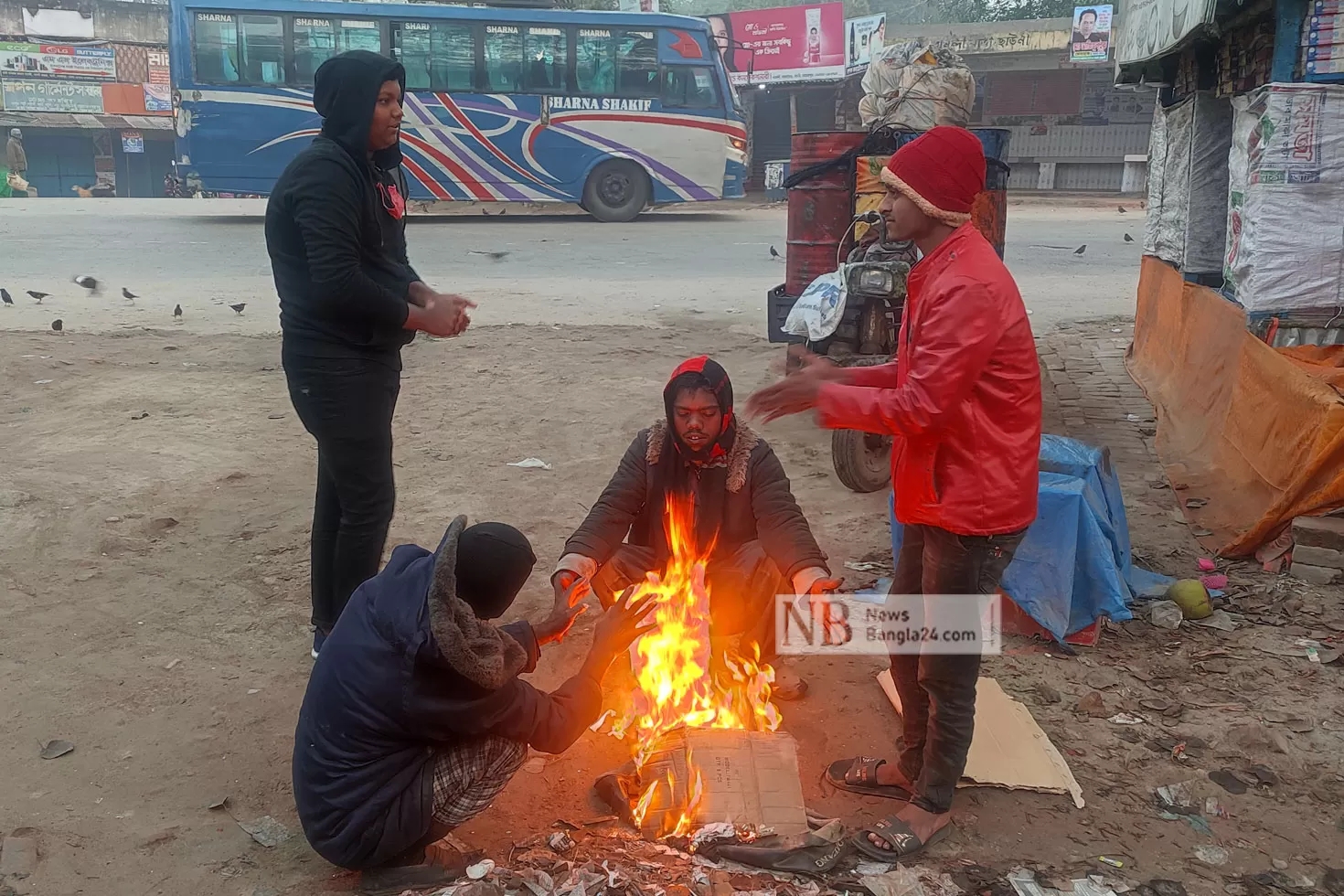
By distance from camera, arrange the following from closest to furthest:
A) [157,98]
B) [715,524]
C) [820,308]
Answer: [715,524], [820,308], [157,98]

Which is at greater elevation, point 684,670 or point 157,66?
point 157,66

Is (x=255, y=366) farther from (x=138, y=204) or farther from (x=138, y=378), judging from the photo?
(x=138, y=204)

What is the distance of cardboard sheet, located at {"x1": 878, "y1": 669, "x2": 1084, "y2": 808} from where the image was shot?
310 centimetres

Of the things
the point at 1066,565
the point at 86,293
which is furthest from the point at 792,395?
the point at 86,293

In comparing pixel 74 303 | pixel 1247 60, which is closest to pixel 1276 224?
pixel 1247 60

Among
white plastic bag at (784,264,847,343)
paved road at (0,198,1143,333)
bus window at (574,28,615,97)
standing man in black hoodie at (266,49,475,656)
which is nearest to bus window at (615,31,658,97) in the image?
bus window at (574,28,615,97)

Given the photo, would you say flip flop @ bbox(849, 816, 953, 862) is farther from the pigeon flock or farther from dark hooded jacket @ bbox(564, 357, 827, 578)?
the pigeon flock

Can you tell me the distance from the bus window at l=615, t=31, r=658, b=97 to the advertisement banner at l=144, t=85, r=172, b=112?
2056 centimetres

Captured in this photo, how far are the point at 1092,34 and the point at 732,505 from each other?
2755cm

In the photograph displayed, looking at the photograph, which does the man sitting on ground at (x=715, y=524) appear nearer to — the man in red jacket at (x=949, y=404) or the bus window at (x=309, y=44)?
the man in red jacket at (x=949, y=404)

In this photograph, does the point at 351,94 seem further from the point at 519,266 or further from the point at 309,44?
the point at 309,44

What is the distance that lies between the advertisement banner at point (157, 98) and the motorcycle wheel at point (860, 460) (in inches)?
1314

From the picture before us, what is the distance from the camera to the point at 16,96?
3089 centimetres

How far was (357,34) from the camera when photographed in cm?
1788
